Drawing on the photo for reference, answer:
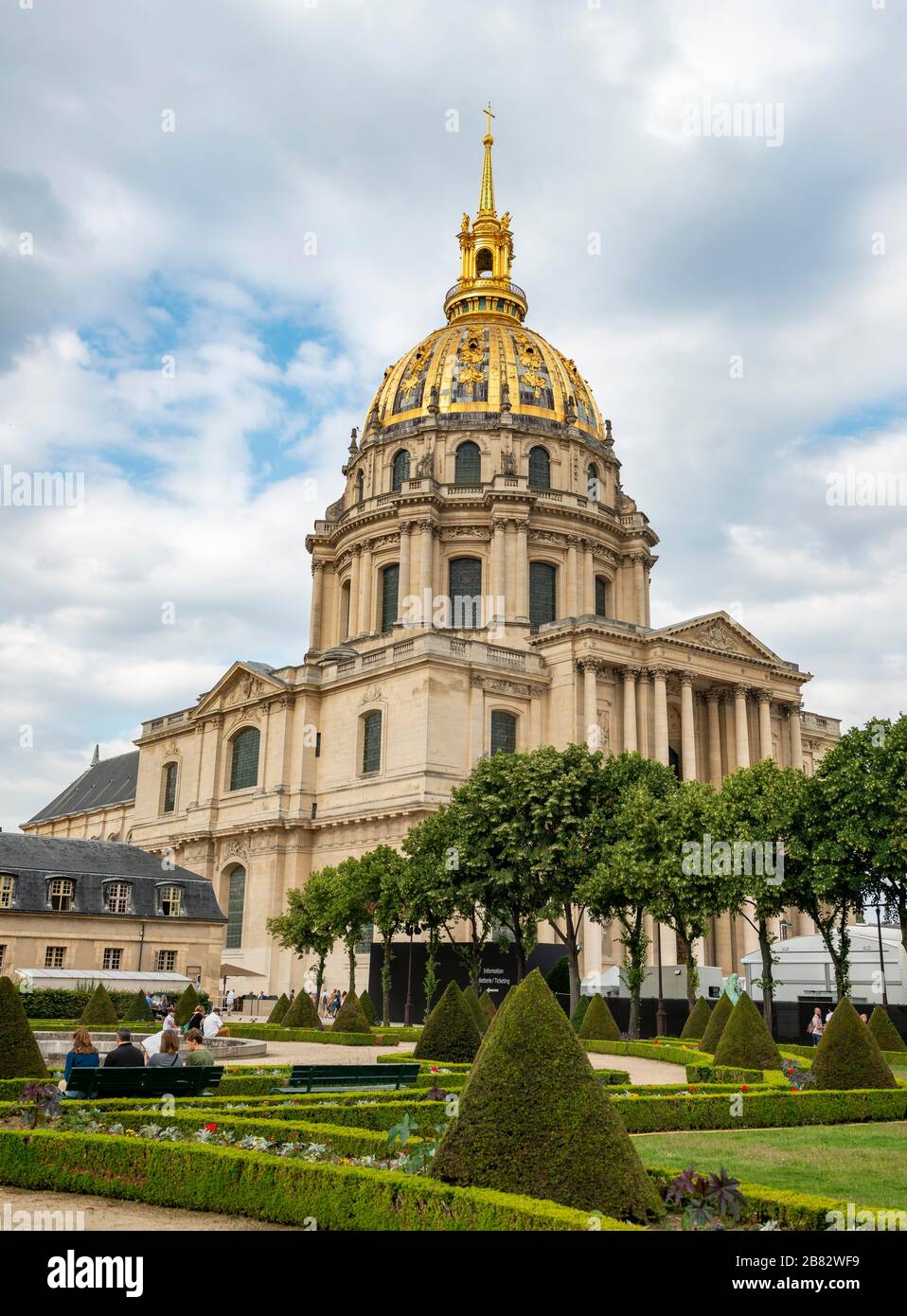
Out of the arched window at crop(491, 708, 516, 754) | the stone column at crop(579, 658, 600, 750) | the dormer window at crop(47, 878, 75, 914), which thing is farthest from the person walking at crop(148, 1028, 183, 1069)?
the arched window at crop(491, 708, 516, 754)

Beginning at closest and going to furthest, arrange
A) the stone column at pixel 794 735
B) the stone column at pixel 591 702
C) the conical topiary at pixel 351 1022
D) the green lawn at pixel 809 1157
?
the green lawn at pixel 809 1157, the conical topiary at pixel 351 1022, the stone column at pixel 591 702, the stone column at pixel 794 735

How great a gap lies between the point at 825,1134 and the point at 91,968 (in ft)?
106

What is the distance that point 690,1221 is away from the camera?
955 cm

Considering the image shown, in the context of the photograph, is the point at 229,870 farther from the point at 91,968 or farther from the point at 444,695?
the point at 91,968

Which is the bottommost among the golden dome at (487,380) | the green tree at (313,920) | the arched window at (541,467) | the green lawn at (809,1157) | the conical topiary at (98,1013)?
the green lawn at (809,1157)

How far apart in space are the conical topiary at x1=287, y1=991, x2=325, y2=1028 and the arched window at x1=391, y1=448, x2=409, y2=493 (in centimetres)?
4462

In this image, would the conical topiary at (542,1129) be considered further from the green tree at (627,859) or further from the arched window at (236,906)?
the arched window at (236,906)

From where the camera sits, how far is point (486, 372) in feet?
265

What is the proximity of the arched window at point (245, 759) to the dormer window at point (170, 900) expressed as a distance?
70.5 ft

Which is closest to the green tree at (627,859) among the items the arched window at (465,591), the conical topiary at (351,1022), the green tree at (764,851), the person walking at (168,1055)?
the green tree at (764,851)

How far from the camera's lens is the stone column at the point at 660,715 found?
204 ft

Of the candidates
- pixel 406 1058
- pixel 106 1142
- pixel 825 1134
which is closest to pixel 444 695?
pixel 406 1058

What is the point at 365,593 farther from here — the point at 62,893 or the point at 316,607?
the point at 62,893

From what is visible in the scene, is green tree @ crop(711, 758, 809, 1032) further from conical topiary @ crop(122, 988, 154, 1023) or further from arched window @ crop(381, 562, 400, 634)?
arched window @ crop(381, 562, 400, 634)
